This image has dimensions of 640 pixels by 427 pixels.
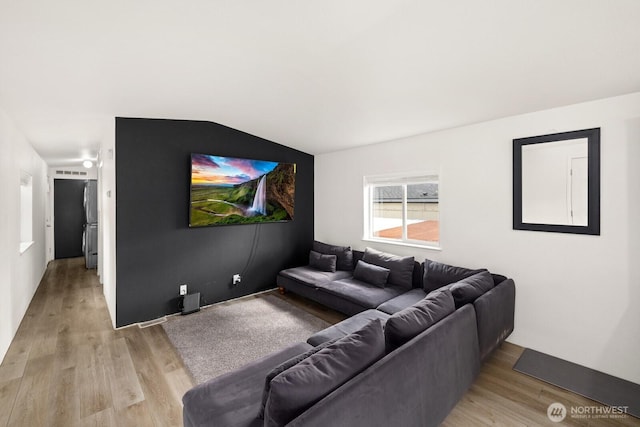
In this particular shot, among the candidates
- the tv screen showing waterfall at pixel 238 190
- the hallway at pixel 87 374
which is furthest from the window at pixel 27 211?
the tv screen showing waterfall at pixel 238 190

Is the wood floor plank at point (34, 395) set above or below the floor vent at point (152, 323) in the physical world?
below

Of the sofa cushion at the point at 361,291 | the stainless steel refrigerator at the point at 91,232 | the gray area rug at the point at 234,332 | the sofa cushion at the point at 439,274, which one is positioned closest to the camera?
the gray area rug at the point at 234,332

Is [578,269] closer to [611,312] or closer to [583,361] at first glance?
[611,312]

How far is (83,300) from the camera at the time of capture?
4125 millimetres

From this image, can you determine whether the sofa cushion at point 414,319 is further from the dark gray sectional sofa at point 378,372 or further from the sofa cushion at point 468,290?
the sofa cushion at point 468,290

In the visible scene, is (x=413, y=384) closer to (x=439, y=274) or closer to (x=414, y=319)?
(x=414, y=319)

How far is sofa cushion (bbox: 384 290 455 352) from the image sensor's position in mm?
1667

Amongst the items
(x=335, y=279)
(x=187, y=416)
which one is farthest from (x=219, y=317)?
(x=187, y=416)

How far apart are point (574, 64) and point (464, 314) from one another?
1831 millimetres

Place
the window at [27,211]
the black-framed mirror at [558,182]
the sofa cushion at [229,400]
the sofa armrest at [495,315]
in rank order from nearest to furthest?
the sofa cushion at [229,400]
the sofa armrest at [495,315]
the black-framed mirror at [558,182]
the window at [27,211]

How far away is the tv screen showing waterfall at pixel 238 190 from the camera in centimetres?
368

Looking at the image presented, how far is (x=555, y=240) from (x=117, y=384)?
390cm

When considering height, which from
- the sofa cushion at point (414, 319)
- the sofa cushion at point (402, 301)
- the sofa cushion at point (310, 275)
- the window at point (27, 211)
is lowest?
the sofa cushion at point (402, 301)

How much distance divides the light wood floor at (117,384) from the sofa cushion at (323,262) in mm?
2139
